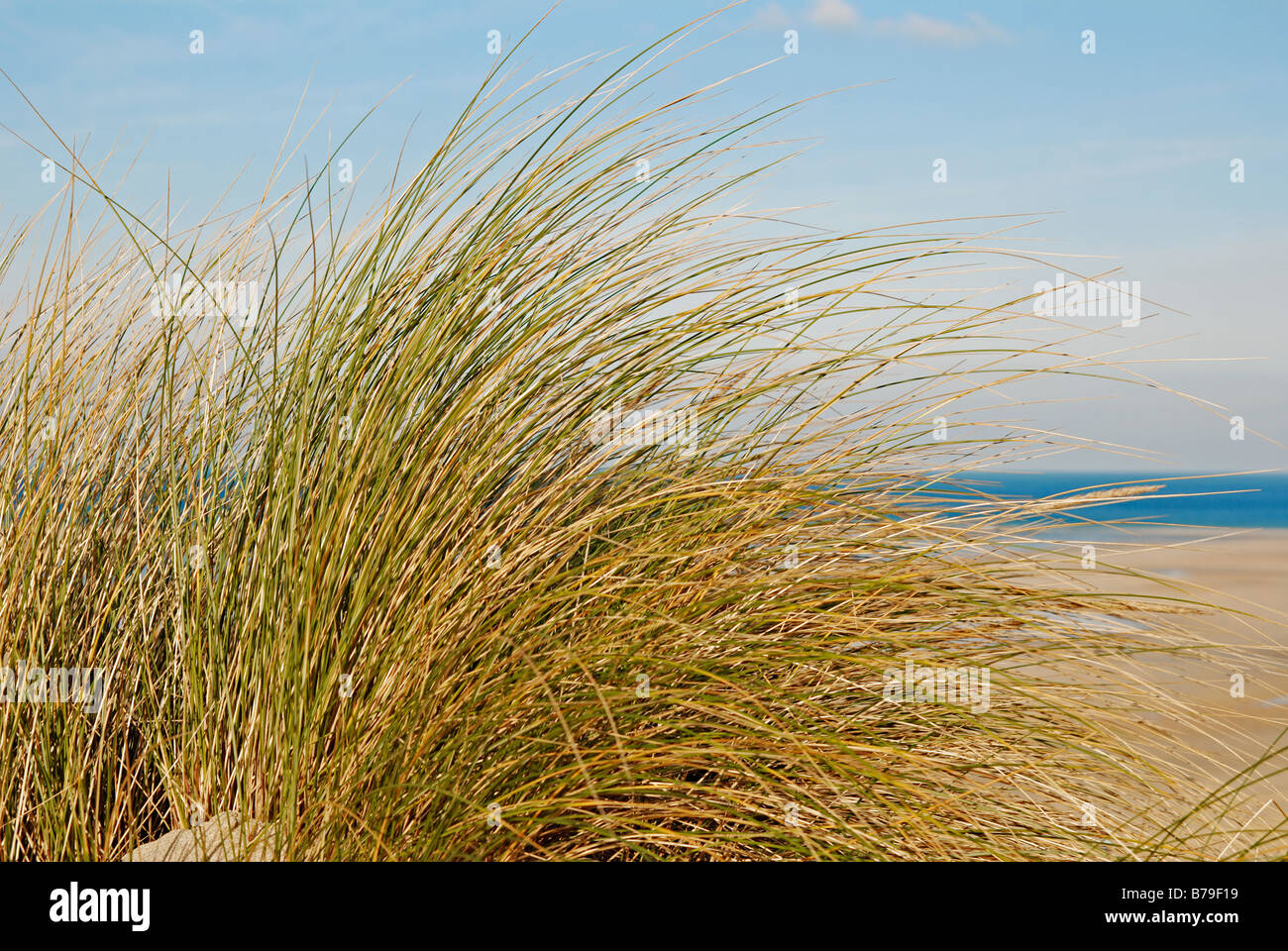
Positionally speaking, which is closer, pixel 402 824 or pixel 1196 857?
pixel 402 824

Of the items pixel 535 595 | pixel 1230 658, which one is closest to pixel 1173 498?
pixel 1230 658

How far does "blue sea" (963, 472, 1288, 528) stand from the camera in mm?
1965

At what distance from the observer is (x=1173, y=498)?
582 centimetres

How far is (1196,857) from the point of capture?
1.74 meters

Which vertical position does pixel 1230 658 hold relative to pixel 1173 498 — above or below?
below

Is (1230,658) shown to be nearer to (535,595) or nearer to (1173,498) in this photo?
(535,595)

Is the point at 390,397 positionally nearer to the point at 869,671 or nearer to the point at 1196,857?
the point at 869,671

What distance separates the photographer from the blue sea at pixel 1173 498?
6.45ft
